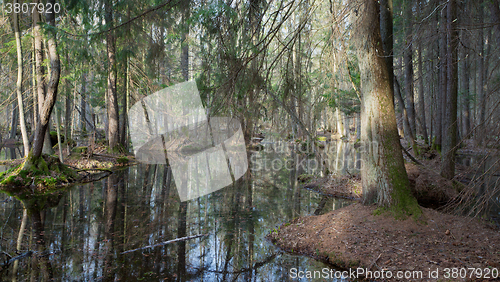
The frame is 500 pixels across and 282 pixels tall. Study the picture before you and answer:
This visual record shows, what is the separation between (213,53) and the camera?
589 centimetres

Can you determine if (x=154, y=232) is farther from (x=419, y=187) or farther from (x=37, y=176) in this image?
(x=419, y=187)

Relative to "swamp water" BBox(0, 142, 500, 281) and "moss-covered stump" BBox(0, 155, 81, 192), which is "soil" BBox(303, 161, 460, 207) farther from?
"moss-covered stump" BBox(0, 155, 81, 192)

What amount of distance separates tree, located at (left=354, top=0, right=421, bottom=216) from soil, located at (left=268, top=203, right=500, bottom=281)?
15.6 inches

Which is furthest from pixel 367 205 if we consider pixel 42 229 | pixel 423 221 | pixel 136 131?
pixel 136 131

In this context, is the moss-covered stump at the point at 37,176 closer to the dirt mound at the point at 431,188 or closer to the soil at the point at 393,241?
the soil at the point at 393,241

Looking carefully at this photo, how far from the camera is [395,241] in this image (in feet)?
16.1

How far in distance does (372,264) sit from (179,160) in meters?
15.3

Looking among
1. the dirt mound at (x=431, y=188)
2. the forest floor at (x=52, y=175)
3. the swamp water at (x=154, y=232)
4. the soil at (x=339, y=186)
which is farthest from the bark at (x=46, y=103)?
Result: the dirt mound at (x=431, y=188)

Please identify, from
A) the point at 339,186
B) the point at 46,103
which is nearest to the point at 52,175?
the point at 46,103

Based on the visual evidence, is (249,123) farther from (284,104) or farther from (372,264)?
(372,264)

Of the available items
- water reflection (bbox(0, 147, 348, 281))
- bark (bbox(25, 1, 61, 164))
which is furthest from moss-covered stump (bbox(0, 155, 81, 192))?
water reflection (bbox(0, 147, 348, 281))

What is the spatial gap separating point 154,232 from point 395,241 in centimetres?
449

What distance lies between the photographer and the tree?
5.57 m

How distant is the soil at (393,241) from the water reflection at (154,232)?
Result: 0.43 metres
